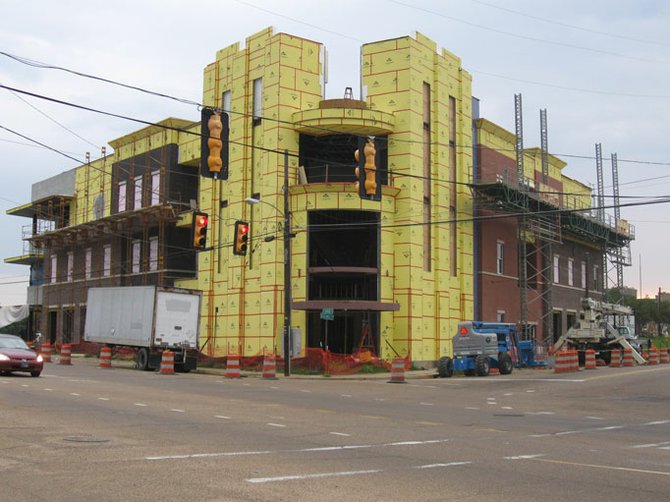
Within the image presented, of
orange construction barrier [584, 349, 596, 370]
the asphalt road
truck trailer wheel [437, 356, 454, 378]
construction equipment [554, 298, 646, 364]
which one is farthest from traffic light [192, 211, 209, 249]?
construction equipment [554, 298, 646, 364]

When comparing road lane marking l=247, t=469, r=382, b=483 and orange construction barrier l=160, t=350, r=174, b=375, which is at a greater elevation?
orange construction barrier l=160, t=350, r=174, b=375

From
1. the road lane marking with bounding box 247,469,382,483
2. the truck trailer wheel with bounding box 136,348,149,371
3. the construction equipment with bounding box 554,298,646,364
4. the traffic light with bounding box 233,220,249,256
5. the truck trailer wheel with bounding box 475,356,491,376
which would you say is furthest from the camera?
the construction equipment with bounding box 554,298,646,364

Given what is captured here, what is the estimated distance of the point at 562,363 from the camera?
3494 centimetres

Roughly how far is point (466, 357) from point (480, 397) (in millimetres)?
10291

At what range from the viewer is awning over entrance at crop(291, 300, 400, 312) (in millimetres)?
35562

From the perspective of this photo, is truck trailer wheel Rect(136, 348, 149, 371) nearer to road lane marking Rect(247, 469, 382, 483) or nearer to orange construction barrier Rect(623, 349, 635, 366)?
orange construction barrier Rect(623, 349, 635, 366)

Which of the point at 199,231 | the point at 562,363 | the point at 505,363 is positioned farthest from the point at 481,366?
the point at 199,231

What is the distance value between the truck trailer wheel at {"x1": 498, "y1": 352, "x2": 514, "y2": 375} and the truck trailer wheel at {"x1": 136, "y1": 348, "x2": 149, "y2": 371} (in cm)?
1601

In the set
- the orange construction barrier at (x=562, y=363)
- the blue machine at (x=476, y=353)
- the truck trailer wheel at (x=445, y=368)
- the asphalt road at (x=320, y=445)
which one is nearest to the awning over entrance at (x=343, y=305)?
the blue machine at (x=476, y=353)

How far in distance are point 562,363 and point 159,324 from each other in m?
18.4

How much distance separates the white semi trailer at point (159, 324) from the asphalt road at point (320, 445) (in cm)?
1194

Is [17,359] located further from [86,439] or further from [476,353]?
[476,353]

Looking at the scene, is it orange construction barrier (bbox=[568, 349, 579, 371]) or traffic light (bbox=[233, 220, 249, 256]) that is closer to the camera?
traffic light (bbox=[233, 220, 249, 256])

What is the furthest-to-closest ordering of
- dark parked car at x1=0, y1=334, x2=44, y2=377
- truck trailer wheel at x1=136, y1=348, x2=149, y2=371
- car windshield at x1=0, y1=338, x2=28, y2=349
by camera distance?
truck trailer wheel at x1=136, y1=348, x2=149, y2=371
car windshield at x1=0, y1=338, x2=28, y2=349
dark parked car at x1=0, y1=334, x2=44, y2=377
